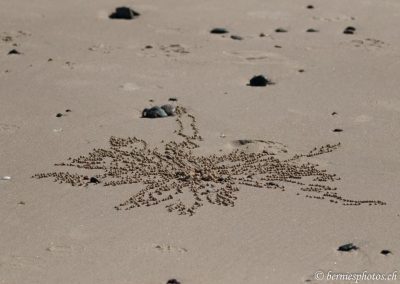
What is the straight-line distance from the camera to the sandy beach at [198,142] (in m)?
4.95

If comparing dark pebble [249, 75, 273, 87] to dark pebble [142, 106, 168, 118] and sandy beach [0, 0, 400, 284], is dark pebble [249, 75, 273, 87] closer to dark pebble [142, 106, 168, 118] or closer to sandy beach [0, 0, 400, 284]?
sandy beach [0, 0, 400, 284]

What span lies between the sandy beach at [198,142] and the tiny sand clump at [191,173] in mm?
14

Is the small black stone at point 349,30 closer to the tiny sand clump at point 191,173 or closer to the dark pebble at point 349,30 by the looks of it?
the dark pebble at point 349,30

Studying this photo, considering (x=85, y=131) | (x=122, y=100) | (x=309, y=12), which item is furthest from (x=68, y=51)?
(x=309, y=12)

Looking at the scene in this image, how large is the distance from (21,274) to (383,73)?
444 centimetres

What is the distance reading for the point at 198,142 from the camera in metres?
6.48

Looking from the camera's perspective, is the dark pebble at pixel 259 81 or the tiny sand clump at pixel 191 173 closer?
the tiny sand clump at pixel 191 173

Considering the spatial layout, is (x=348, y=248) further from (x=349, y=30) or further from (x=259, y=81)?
(x=349, y=30)

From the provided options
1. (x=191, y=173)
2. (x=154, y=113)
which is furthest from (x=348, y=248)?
(x=154, y=113)

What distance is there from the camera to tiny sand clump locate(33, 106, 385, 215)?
5652 millimetres

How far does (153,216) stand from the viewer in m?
5.39

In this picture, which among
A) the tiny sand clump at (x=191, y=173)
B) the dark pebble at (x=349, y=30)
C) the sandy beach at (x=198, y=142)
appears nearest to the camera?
the sandy beach at (x=198, y=142)

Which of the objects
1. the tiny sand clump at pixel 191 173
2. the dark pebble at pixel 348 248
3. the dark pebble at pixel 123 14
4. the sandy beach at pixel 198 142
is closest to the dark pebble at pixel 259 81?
the sandy beach at pixel 198 142

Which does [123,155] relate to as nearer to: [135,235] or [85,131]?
[85,131]
